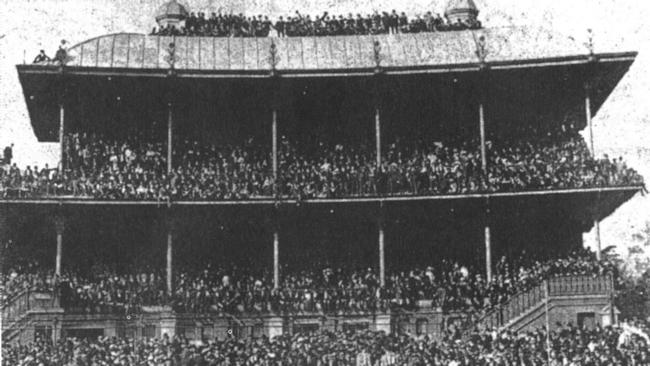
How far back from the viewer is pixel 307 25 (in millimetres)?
40625

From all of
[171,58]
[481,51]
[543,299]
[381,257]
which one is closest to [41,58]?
[171,58]

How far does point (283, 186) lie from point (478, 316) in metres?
8.15

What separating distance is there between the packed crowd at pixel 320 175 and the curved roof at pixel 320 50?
340 centimetres

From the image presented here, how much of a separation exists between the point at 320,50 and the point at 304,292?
10899mm

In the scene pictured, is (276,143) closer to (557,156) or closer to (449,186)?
(449,186)

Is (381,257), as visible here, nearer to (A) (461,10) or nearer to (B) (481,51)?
(B) (481,51)

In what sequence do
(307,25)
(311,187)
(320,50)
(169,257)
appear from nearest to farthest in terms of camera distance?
(169,257) → (311,187) → (320,50) → (307,25)

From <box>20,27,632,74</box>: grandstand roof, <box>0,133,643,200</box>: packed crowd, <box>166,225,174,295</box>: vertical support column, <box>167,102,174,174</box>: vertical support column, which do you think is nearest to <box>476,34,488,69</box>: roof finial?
<box>20,27,632,74</box>: grandstand roof

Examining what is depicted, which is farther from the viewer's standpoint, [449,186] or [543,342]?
[449,186]

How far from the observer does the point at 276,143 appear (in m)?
36.2

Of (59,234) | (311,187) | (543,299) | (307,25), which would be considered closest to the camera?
(543,299)

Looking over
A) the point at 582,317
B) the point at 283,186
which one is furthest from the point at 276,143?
the point at 582,317

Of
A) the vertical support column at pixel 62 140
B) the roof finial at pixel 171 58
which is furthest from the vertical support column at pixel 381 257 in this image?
the vertical support column at pixel 62 140

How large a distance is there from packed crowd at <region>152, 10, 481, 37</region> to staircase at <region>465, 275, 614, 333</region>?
13907mm
